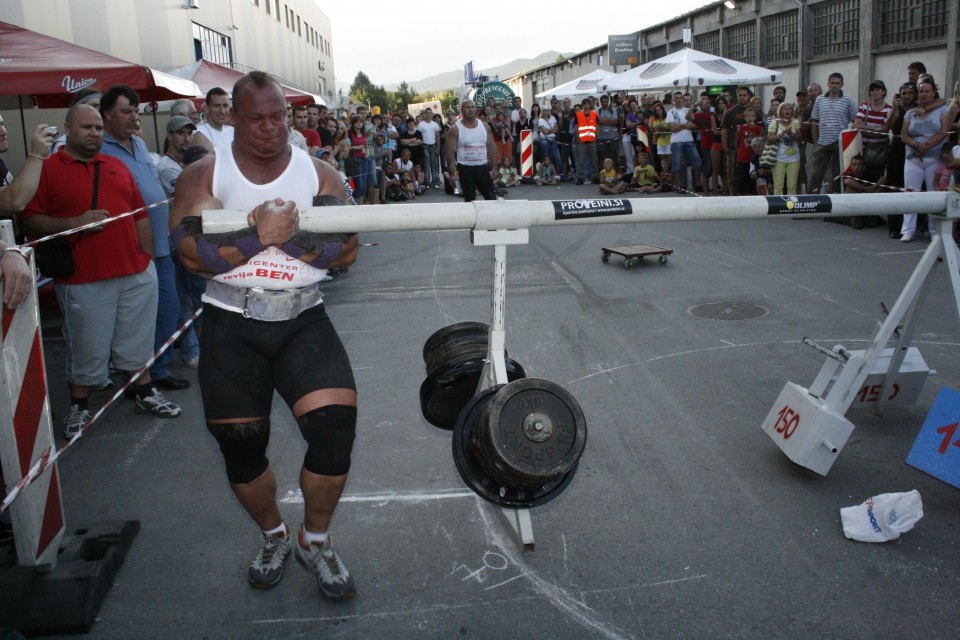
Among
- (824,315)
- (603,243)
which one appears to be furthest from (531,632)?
(603,243)

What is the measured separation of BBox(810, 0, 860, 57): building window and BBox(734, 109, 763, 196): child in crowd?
8.08 m

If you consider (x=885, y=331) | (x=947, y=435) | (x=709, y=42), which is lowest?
(x=947, y=435)

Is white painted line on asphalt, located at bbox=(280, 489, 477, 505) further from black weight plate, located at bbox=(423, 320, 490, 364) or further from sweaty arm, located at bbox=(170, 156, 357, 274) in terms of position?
sweaty arm, located at bbox=(170, 156, 357, 274)

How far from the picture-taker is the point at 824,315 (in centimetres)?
734

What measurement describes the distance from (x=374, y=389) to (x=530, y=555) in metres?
2.54

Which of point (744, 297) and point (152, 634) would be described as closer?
point (152, 634)

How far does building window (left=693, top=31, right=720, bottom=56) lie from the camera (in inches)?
1180

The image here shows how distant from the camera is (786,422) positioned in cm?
437

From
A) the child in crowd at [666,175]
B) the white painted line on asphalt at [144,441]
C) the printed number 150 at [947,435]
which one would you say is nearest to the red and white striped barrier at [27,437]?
the white painted line on asphalt at [144,441]

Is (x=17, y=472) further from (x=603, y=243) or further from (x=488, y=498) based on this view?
(x=603, y=243)

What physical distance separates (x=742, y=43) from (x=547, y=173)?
10.7m

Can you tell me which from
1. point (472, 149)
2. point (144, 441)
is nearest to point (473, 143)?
point (472, 149)

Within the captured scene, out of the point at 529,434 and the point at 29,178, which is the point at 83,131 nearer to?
the point at 29,178

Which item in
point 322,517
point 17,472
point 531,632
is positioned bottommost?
point 531,632
